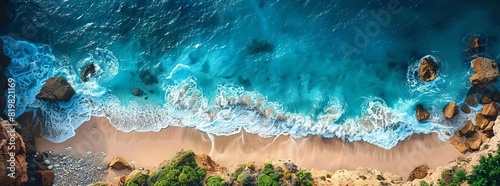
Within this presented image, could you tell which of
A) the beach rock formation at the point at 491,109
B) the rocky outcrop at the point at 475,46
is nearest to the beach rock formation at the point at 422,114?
the beach rock formation at the point at 491,109

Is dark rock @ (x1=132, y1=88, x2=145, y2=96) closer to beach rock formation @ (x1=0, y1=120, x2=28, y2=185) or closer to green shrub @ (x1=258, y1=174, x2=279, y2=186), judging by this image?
beach rock formation @ (x1=0, y1=120, x2=28, y2=185)

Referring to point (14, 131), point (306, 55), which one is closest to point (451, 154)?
point (306, 55)

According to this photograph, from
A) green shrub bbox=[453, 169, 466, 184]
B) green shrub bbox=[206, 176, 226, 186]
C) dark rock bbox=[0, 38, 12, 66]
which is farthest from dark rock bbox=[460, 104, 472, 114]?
dark rock bbox=[0, 38, 12, 66]

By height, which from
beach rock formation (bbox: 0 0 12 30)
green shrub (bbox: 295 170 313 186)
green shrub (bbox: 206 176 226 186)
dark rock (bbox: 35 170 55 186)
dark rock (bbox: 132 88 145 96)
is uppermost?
beach rock formation (bbox: 0 0 12 30)

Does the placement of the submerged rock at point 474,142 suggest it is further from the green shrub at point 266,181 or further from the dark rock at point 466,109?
the green shrub at point 266,181

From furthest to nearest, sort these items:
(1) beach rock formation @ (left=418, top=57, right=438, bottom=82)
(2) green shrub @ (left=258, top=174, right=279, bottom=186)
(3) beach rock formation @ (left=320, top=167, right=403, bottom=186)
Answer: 1. (1) beach rock formation @ (left=418, top=57, right=438, bottom=82)
2. (3) beach rock formation @ (left=320, top=167, right=403, bottom=186)
3. (2) green shrub @ (left=258, top=174, right=279, bottom=186)
